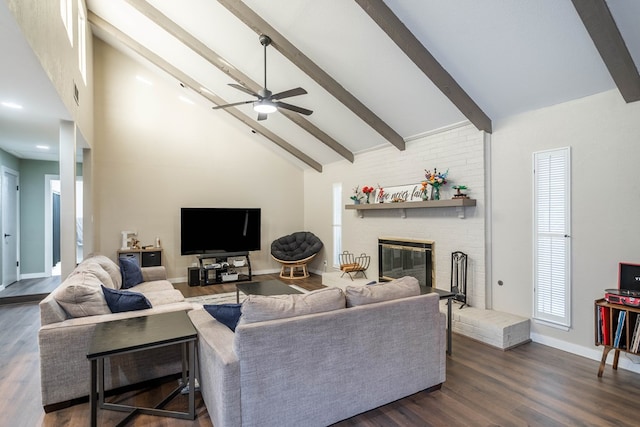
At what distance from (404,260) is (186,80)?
508cm

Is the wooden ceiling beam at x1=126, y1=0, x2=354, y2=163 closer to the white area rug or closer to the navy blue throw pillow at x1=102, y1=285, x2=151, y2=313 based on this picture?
the white area rug

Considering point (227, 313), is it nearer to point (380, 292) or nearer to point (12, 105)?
point (380, 292)

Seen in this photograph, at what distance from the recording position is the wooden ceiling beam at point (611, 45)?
2514 mm

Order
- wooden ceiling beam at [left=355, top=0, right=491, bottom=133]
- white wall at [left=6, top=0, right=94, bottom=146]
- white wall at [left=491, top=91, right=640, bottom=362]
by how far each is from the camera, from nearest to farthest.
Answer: white wall at [left=6, top=0, right=94, bottom=146] → white wall at [left=491, top=91, right=640, bottom=362] → wooden ceiling beam at [left=355, top=0, right=491, bottom=133]

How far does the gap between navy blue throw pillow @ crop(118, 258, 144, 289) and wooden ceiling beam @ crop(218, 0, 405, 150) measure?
3.50m

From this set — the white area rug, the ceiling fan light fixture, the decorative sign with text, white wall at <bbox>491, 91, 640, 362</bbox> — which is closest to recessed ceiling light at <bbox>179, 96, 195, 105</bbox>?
the ceiling fan light fixture

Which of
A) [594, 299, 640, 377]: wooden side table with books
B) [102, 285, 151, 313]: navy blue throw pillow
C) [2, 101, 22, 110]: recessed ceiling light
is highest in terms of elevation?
[2, 101, 22, 110]: recessed ceiling light

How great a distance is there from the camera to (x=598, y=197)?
3262 mm

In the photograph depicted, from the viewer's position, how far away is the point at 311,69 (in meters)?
4.53

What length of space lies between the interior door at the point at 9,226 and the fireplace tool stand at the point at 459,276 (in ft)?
24.0

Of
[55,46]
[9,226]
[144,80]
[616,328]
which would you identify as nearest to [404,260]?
[616,328]

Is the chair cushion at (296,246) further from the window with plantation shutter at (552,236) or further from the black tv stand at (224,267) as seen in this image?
the window with plantation shutter at (552,236)

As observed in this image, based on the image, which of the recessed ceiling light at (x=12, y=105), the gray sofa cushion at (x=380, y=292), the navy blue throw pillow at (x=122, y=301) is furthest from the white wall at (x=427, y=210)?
the recessed ceiling light at (x=12, y=105)

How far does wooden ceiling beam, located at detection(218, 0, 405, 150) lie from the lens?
4.00 m
